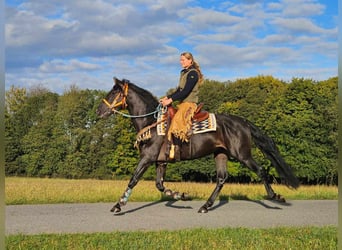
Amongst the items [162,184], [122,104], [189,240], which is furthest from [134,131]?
[189,240]

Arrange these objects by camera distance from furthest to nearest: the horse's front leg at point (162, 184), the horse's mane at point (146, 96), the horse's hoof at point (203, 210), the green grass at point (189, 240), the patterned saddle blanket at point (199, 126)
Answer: the horse's front leg at point (162, 184), the horse's mane at point (146, 96), the horse's hoof at point (203, 210), the patterned saddle blanket at point (199, 126), the green grass at point (189, 240)

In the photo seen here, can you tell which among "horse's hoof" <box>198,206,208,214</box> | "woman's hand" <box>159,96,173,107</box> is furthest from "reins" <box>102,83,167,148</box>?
"horse's hoof" <box>198,206,208,214</box>

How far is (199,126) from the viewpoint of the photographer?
9.75 metres

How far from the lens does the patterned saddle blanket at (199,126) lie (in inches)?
378

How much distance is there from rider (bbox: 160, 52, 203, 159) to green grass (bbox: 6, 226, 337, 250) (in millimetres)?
2654

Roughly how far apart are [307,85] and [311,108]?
2137 millimetres

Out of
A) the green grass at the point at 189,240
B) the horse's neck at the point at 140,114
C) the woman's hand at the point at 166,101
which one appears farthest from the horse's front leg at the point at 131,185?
the green grass at the point at 189,240

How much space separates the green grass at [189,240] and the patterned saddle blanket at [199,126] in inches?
114

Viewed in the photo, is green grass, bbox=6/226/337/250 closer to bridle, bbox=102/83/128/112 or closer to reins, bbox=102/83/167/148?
reins, bbox=102/83/167/148

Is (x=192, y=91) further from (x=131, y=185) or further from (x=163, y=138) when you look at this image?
(x=131, y=185)

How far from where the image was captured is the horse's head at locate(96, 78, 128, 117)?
989cm

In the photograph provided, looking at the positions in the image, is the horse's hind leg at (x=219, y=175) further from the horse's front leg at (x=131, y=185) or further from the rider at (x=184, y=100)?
the horse's front leg at (x=131, y=185)

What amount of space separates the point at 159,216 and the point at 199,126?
2.21m

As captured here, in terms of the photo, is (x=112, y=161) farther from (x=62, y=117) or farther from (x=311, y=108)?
(x=311, y=108)
